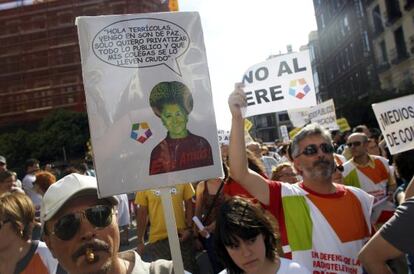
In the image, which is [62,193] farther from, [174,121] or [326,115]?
[326,115]

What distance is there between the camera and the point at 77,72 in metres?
60.2

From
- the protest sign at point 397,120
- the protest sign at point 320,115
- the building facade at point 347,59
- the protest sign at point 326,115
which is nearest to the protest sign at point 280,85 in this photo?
the protest sign at point 397,120

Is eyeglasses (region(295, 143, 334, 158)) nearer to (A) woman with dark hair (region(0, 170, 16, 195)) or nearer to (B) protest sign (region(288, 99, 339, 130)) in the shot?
(A) woman with dark hair (region(0, 170, 16, 195))

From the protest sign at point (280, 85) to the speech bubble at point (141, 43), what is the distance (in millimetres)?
1698

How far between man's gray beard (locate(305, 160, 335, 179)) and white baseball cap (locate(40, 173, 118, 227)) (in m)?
1.23

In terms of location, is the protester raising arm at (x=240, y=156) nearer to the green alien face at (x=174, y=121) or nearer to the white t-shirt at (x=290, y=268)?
the green alien face at (x=174, y=121)

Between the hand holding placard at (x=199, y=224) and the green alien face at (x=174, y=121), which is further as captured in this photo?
the hand holding placard at (x=199, y=224)

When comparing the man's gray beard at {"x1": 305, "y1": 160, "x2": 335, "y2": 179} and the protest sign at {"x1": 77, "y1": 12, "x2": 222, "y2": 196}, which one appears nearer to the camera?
the protest sign at {"x1": 77, "y1": 12, "x2": 222, "y2": 196}

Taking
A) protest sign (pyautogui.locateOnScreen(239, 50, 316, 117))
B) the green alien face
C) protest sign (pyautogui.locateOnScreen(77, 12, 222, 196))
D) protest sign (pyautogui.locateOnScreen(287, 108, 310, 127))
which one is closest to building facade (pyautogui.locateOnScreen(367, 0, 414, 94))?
protest sign (pyautogui.locateOnScreen(287, 108, 310, 127))

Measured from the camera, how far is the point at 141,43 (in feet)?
8.16

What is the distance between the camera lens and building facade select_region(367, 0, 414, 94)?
1242 inches

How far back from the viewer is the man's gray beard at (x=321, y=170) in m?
2.64

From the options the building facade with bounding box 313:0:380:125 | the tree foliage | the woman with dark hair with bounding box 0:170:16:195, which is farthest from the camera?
the tree foliage

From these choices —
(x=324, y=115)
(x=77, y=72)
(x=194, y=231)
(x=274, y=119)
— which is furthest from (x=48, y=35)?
(x=194, y=231)
